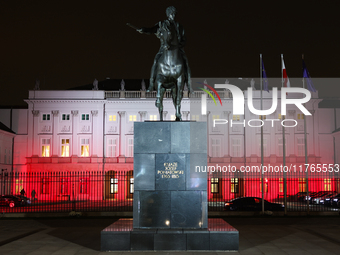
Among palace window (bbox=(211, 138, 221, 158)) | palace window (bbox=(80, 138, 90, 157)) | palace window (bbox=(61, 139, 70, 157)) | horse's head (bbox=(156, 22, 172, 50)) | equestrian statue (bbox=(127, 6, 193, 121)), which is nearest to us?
horse's head (bbox=(156, 22, 172, 50))

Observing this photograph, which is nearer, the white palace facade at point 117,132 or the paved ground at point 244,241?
the paved ground at point 244,241

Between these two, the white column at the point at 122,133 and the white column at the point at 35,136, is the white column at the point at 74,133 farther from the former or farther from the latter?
the white column at the point at 122,133

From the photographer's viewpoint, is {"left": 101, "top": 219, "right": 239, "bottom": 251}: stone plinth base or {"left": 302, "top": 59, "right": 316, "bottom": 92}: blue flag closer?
{"left": 101, "top": 219, "right": 239, "bottom": 251}: stone plinth base

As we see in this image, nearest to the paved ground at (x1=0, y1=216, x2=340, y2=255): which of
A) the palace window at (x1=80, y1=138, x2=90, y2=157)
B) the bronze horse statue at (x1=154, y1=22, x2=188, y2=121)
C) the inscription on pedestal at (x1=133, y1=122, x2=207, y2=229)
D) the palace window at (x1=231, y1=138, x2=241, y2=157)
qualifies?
the inscription on pedestal at (x1=133, y1=122, x2=207, y2=229)

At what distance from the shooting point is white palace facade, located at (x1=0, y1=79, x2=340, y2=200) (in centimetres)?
5384

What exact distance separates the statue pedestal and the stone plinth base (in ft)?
0.12

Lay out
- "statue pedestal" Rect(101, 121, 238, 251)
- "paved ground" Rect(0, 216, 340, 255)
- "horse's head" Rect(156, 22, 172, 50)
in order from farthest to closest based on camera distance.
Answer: "horse's head" Rect(156, 22, 172, 50) → "paved ground" Rect(0, 216, 340, 255) → "statue pedestal" Rect(101, 121, 238, 251)

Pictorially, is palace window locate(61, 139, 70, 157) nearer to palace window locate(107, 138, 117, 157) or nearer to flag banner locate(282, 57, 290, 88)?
palace window locate(107, 138, 117, 157)

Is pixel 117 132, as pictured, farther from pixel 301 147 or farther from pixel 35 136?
pixel 301 147

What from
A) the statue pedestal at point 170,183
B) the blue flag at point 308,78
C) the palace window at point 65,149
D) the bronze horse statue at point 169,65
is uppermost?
the blue flag at point 308,78

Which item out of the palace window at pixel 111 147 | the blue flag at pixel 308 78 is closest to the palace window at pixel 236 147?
the palace window at pixel 111 147

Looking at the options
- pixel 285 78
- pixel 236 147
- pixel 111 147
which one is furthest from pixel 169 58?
pixel 236 147

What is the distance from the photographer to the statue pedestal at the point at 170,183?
11461 millimetres

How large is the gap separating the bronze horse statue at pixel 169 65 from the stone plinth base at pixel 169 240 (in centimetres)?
332
